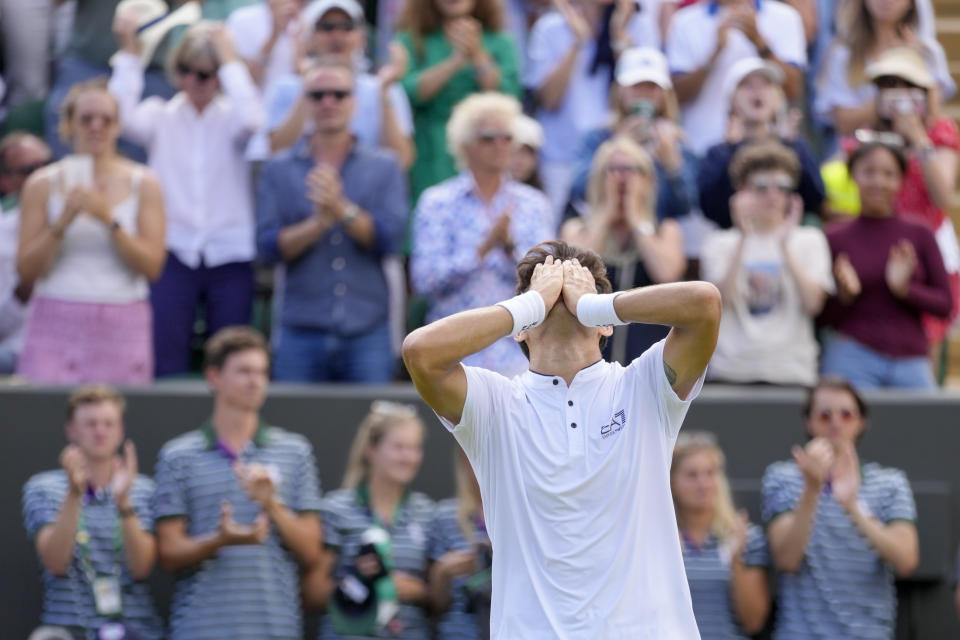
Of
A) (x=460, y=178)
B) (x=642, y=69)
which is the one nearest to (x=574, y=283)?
(x=460, y=178)

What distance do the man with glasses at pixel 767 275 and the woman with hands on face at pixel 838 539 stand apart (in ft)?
2.67

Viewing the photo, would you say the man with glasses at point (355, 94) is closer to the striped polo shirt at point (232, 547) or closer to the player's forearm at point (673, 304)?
the striped polo shirt at point (232, 547)

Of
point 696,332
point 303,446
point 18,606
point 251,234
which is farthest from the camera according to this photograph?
point 251,234

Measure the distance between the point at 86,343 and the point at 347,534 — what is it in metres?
1.72

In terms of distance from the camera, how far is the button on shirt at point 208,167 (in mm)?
7992

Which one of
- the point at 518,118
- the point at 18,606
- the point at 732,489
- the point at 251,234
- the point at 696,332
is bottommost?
the point at 18,606

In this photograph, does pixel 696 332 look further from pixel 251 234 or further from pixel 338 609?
pixel 251 234

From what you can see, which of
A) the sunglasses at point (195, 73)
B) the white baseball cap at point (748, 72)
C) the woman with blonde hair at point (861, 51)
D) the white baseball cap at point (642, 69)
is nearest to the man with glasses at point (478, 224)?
the white baseball cap at point (642, 69)

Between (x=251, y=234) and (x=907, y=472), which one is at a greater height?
(x=251, y=234)

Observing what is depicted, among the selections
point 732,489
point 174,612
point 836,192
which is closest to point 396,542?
point 174,612

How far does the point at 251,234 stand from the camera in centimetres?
808

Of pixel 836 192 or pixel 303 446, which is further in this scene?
pixel 836 192

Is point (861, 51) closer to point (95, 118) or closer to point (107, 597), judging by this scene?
point (95, 118)

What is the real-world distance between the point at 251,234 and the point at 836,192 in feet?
9.79
